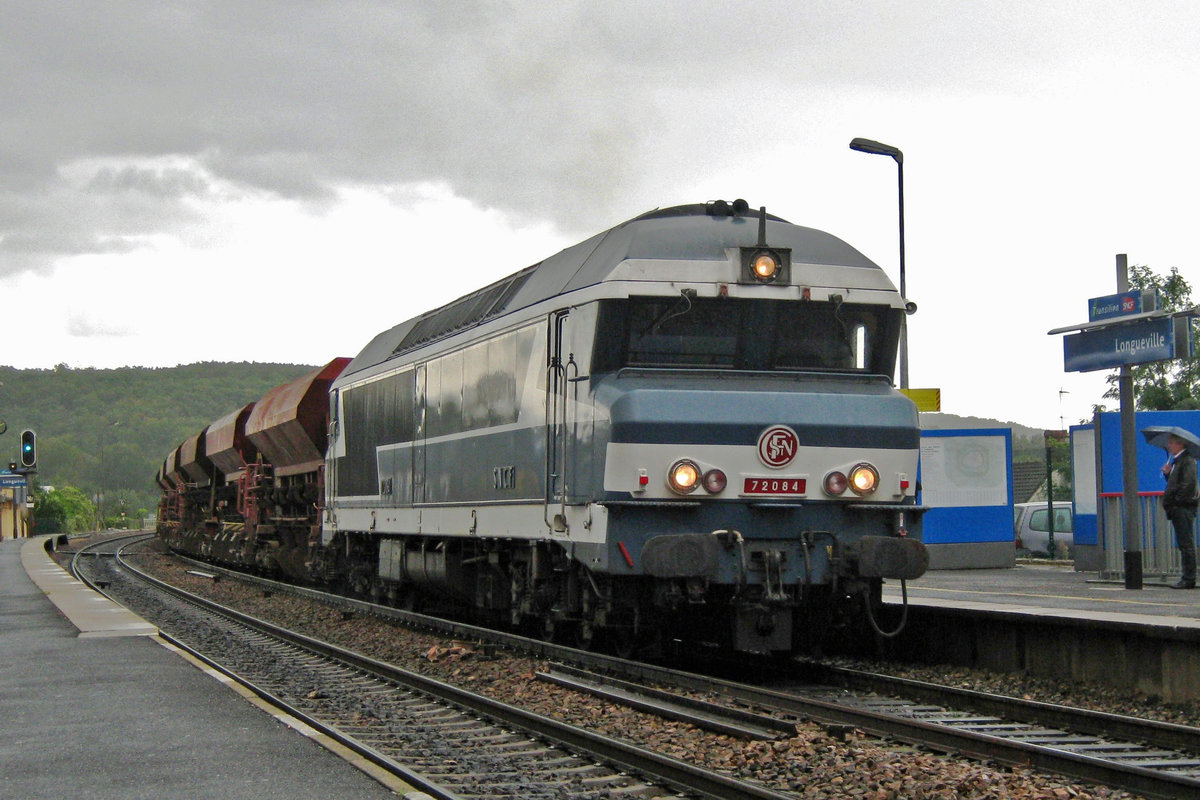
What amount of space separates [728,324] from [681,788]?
4.77 m

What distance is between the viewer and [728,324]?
1098 centimetres

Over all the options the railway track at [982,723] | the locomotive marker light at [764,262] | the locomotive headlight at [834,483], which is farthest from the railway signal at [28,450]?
the locomotive headlight at [834,483]

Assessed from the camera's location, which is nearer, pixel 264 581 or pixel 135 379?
pixel 264 581

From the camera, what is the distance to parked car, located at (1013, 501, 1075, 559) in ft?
100

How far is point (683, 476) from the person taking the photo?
404 inches

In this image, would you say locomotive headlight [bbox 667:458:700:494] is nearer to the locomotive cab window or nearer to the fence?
the locomotive cab window

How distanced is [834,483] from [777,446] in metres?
0.57

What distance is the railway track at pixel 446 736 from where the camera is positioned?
7.16 metres

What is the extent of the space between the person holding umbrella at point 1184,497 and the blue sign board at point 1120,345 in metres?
1.15

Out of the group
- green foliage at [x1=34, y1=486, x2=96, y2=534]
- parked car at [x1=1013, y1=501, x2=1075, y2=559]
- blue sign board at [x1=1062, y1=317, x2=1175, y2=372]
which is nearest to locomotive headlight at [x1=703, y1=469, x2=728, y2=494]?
blue sign board at [x1=1062, y1=317, x2=1175, y2=372]

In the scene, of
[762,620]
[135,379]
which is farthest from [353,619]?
[135,379]

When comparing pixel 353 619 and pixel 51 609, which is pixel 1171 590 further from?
pixel 51 609

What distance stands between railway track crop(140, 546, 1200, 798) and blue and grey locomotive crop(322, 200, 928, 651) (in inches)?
21.7

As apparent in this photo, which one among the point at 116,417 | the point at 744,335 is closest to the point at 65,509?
the point at 116,417
